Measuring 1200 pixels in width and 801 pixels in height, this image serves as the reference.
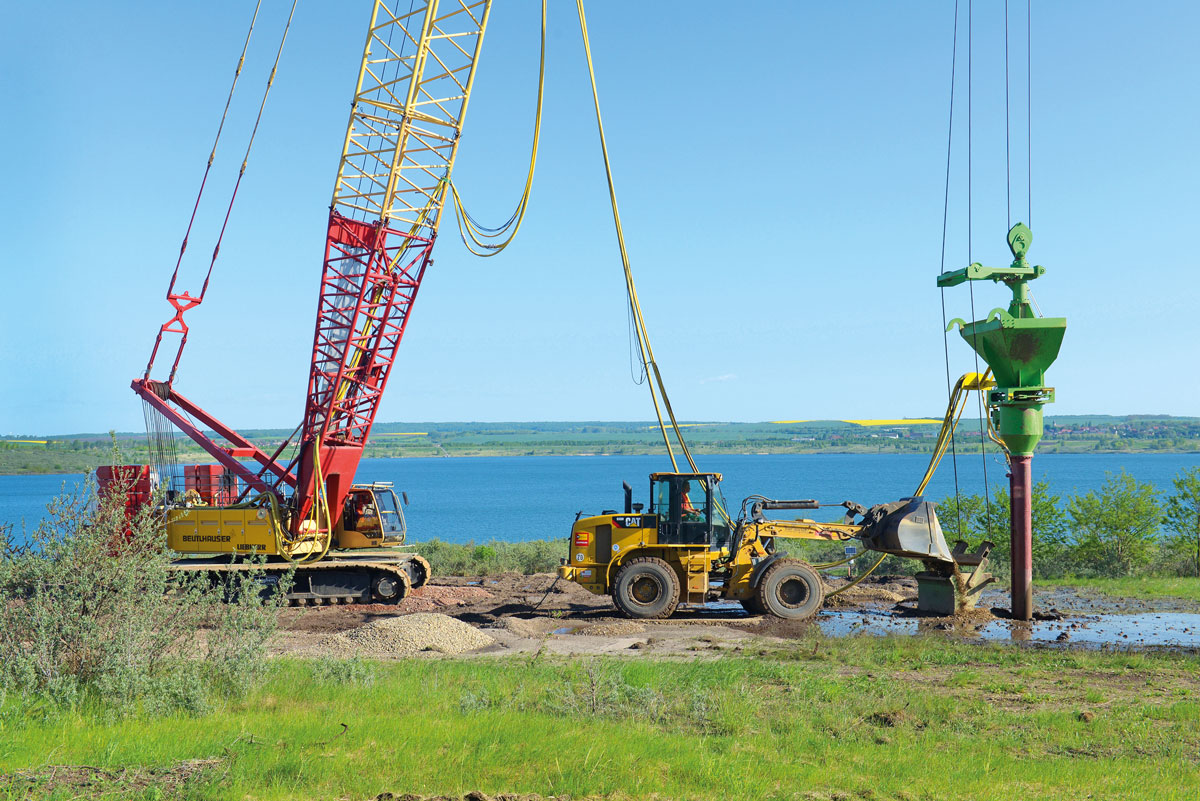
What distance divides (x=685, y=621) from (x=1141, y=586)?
1070 cm

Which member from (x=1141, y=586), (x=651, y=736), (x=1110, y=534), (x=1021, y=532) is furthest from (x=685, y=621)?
(x=1110, y=534)

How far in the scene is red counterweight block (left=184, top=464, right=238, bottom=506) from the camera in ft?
68.1

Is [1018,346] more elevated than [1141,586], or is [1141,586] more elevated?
[1018,346]

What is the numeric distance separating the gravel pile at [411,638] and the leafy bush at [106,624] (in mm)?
4751

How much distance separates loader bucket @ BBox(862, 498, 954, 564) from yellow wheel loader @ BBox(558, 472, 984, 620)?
2cm

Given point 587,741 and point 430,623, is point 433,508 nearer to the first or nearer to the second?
point 430,623

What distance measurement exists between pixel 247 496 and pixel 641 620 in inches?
366

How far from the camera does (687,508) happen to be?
16.9 metres

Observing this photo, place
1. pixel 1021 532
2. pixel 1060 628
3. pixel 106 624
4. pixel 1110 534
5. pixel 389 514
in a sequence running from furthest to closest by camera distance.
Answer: pixel 1110 534 < pixel 389 514 < pixel 1021 532 < pixel 1060 628 < pixel 106 624

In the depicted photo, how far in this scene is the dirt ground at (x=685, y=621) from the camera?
1416cm

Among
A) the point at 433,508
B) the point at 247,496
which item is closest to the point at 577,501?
the point at 433,508

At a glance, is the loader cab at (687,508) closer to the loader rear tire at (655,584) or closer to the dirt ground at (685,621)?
the loader rear tire at (655,584)

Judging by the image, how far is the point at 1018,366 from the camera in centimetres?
1566

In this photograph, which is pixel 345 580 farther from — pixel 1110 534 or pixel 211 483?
pixel 1110 534
